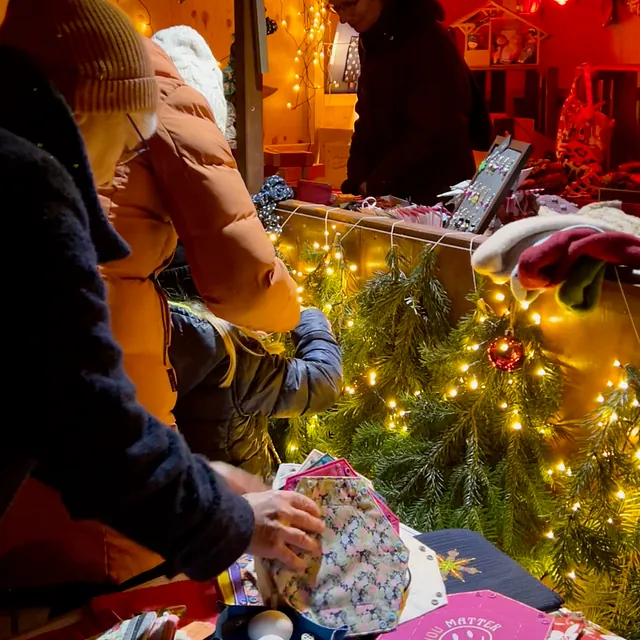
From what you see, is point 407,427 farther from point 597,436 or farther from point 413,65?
point 413,65

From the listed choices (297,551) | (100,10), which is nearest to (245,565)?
(297,551)

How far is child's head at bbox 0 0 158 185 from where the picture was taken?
77cm

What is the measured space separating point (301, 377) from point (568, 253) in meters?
0.67

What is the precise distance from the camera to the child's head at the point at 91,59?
774 mm

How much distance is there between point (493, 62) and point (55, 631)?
3.84 meters

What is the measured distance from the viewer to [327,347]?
1766 millimetres

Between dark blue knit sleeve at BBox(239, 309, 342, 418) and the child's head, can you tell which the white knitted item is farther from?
the child's head

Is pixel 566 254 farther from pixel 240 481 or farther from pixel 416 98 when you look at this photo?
pixel 416 98

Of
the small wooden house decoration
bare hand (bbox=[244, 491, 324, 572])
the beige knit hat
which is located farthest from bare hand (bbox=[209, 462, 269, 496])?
the small wooden house decoration

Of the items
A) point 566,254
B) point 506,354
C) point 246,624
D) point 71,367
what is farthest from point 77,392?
point 506,354

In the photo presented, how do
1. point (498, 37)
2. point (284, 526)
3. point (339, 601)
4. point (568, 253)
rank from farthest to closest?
point (498, 37) → point (568, 253) → point (339, 601) → point (284, 526)

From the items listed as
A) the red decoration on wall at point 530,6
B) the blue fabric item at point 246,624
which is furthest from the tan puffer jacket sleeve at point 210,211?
the red decoration on wall at point 530,6

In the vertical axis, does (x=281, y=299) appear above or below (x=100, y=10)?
below

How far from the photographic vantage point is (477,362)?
1.78m
